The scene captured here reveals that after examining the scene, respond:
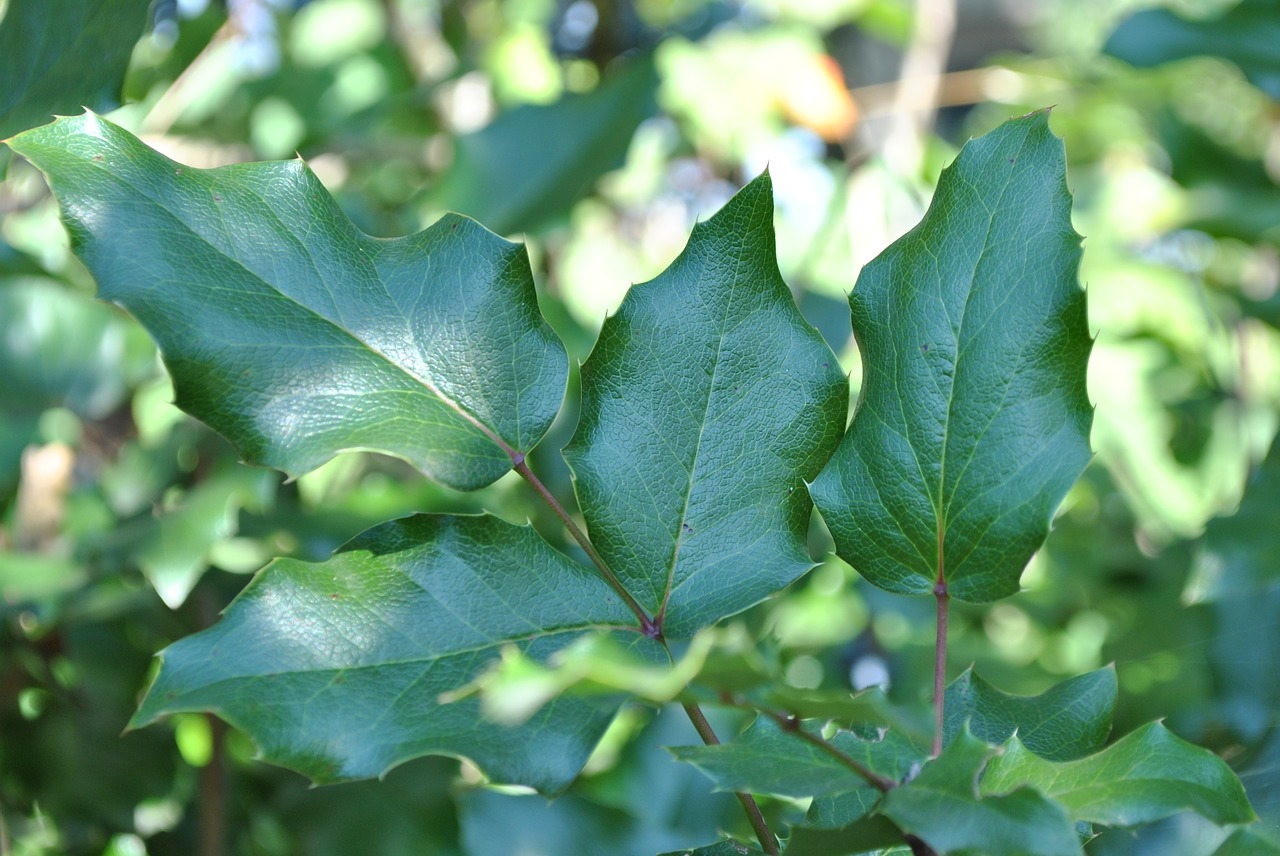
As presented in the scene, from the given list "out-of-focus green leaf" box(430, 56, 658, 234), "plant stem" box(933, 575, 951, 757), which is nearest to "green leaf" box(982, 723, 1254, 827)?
"plant stem" box(933, 575, 951, 757)

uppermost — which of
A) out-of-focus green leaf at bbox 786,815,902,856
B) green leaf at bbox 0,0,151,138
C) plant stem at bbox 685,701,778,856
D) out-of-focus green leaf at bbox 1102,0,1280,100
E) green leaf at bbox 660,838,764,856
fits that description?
green leaf at bbox 0,0,151,138

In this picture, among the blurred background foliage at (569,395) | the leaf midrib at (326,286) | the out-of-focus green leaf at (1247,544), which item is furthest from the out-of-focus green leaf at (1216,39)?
the leaf midrib at (326,286)

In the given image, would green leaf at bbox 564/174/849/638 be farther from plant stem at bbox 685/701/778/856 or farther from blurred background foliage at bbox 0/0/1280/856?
blurred background foliage at bbox 0/0/1280/856

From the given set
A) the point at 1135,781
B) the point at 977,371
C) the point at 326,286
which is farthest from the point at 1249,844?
the point at 326,286

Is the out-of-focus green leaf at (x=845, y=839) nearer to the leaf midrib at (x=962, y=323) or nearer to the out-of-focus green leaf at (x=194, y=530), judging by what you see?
the leaf midrib at (x=962, y=323)

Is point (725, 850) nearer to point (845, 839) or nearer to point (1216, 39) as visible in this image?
point (845, 839)
